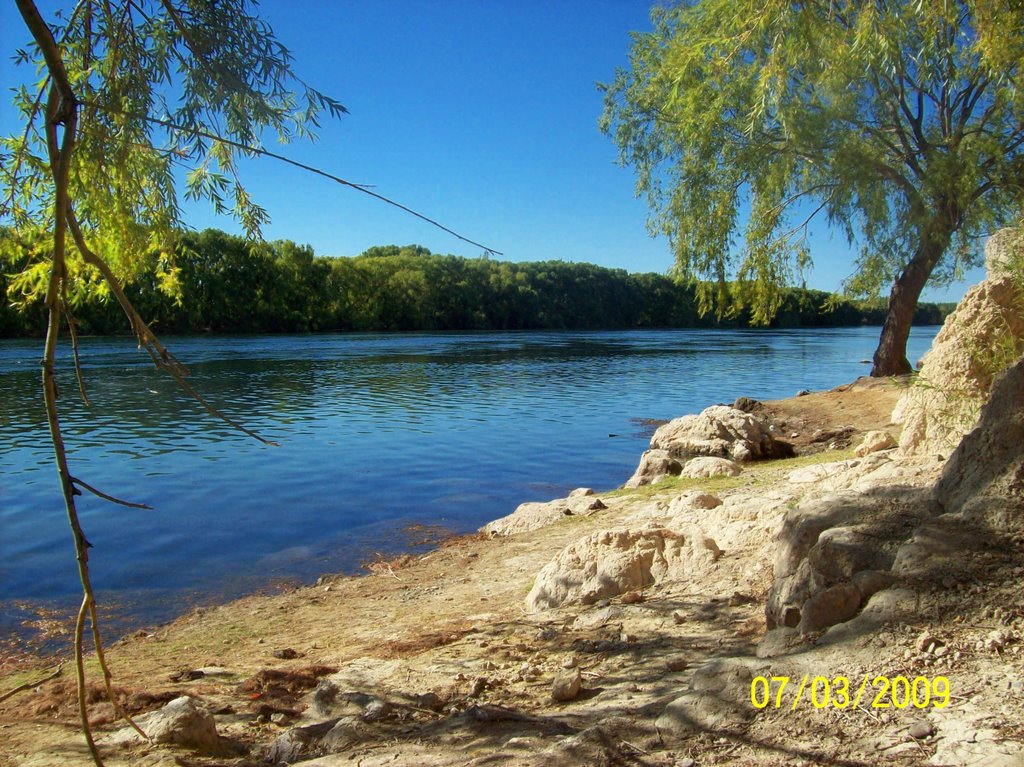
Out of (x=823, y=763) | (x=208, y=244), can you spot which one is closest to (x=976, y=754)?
(x=823, y=763)

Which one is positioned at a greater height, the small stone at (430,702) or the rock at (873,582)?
the rock at (873,582)

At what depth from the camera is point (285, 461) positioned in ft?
51.4

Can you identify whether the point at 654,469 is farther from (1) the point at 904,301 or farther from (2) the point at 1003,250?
(1) the point at 904,301

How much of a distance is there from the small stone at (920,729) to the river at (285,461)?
6.70 m

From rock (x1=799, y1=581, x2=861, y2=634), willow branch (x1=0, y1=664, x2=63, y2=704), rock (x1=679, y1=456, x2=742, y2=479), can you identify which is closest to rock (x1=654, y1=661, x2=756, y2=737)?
rock (x1=799, y1=581, x2=861, y2=634)

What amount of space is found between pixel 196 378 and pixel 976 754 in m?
31.1

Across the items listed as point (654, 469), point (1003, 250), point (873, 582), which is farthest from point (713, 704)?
point (654, 469)

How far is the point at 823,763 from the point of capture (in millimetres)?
2545

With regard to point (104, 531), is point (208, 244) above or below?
above

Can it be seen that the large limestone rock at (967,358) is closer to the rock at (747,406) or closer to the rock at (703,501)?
the rock at (703,501)

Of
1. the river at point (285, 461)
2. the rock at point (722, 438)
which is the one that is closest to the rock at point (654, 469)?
the river at point (285, 461)

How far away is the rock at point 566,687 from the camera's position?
11.9 ft

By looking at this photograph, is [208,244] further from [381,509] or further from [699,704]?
[699,704]

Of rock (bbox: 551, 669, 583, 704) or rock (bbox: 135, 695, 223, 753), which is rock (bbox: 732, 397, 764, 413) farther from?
rock (bbox: 135, 695, 223, 753)
